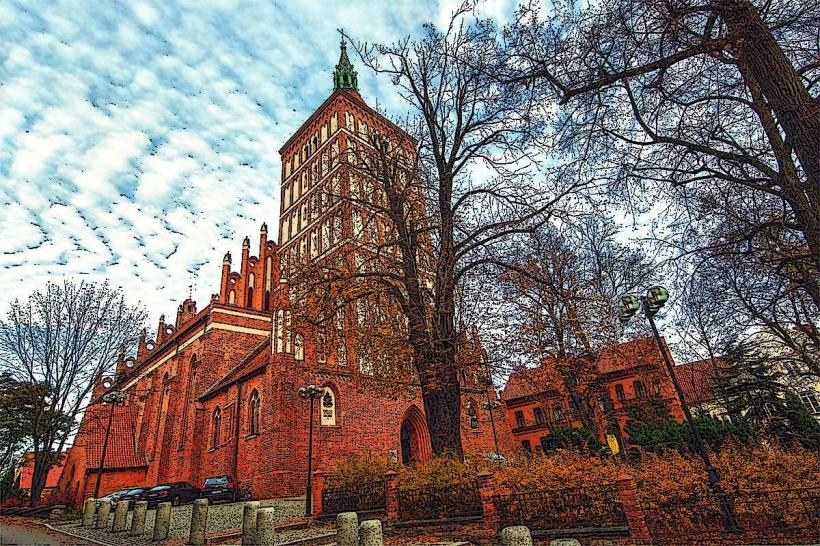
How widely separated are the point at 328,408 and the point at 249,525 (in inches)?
444

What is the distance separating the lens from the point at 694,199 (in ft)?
32.2

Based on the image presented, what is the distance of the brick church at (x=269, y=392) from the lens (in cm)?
1784

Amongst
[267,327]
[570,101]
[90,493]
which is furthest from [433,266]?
[90,493]

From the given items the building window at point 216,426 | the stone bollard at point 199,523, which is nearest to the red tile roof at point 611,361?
the stone bollard at point 199,523

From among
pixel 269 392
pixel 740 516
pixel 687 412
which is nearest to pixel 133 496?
pixel 269 392

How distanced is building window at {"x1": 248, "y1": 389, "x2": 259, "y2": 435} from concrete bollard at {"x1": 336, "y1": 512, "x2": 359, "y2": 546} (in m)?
12.9

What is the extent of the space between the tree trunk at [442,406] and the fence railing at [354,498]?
1752 mm

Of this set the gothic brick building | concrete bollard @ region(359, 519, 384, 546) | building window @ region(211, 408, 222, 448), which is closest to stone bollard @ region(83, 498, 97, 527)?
building window @ region(211, 408, 222, 448)

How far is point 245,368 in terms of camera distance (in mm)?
23219

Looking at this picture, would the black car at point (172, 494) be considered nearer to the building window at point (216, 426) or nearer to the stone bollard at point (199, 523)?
the building window at point (216, 426)

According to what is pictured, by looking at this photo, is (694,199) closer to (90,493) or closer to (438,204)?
(438,204)

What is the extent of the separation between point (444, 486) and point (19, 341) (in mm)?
23755

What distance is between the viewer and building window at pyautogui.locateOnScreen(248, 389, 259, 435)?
19.4 meters

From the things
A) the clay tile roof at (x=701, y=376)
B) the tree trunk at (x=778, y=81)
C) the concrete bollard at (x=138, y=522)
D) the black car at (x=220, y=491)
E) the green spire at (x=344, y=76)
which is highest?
the green spire at (x=344, y=76)
